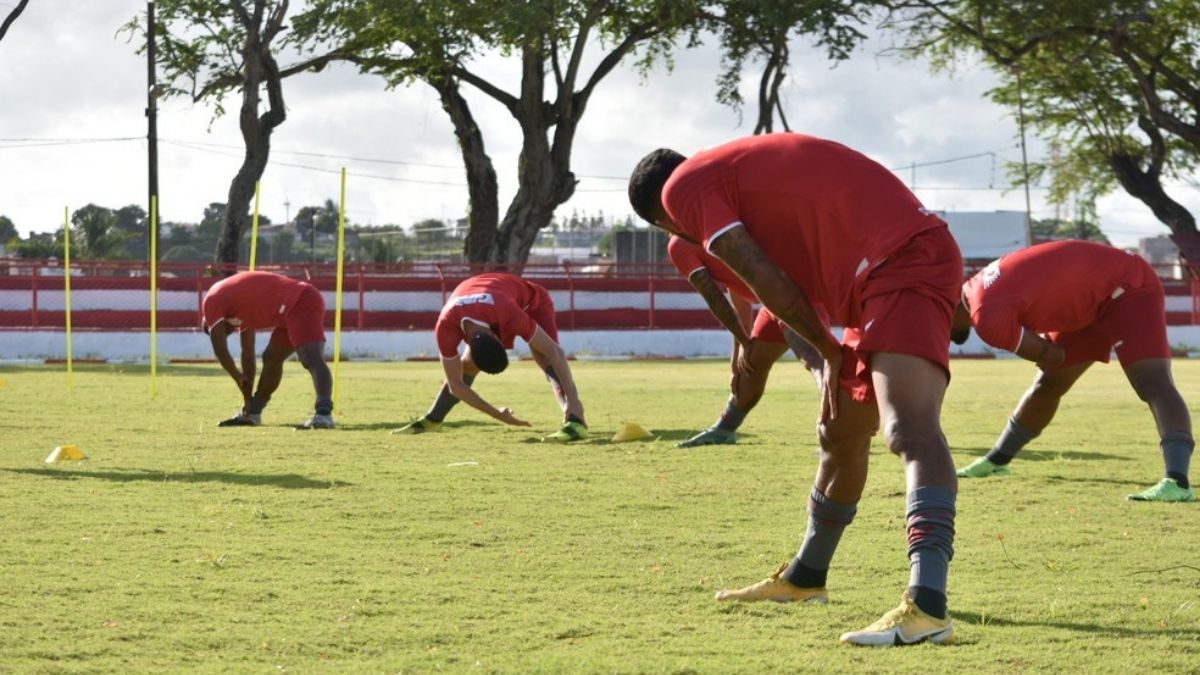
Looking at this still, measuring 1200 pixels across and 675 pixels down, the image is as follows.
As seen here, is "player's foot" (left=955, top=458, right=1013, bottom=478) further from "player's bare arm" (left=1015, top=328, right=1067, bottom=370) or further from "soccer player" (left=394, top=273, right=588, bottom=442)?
"soccer player" (left=394, top=273, right=588, bottom=442)

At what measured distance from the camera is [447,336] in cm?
1369

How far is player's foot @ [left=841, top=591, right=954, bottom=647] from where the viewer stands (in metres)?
5.70

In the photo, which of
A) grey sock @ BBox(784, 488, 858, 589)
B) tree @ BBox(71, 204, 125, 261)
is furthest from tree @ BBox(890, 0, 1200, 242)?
grey sock @ BBox(784, 488, 858, 589)

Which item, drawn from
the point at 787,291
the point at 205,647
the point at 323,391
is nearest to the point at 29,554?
the point at 205,647

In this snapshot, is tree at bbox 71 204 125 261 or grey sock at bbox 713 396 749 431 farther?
tree at bbox 71 204 125 261

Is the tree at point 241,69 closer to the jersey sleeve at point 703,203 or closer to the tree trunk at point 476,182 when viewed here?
the tree trunk at point 476,182

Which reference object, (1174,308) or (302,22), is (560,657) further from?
(1174,308)

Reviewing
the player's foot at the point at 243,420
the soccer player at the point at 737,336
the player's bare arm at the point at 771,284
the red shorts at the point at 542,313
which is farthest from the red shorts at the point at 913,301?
the player's foot at the point at 243,420

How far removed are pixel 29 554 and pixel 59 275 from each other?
95.1ft

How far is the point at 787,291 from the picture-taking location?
5875 mm

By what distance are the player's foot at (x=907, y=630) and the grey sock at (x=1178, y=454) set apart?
15.3 feet

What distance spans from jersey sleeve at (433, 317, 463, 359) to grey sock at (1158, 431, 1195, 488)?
5499mm

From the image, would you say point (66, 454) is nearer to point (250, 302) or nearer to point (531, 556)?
point (250, 302)

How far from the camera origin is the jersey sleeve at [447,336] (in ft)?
44.8
